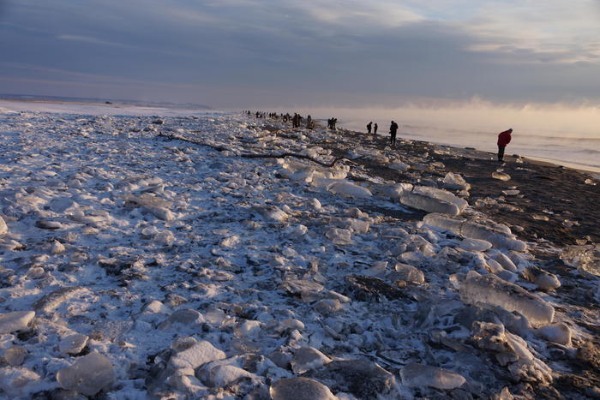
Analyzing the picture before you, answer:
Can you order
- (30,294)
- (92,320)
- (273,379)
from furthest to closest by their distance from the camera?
(30,294)
(92,320)
(273,379)

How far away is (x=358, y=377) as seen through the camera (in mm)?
2119

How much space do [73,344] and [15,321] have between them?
390 mm

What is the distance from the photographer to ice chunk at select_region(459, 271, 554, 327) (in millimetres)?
2826

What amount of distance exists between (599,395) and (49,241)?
12.7 feet

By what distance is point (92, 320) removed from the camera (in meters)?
2.47

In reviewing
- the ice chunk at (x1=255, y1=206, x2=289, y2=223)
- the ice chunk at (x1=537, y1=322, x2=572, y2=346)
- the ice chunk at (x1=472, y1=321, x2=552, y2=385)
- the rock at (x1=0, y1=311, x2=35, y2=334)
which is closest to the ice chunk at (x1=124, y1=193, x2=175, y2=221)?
the ice chunk at (x1=255, y1=206, x2=289, y2=223)

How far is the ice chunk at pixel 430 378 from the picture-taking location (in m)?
2.13

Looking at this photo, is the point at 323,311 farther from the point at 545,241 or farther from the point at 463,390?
the point at 545,241

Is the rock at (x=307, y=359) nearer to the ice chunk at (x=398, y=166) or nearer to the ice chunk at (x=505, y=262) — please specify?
the ice chunk at (x=505, y=262)

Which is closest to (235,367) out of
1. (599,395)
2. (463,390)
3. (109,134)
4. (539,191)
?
(463,390)

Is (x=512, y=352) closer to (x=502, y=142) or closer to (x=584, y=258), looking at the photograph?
(x=584, y=258)

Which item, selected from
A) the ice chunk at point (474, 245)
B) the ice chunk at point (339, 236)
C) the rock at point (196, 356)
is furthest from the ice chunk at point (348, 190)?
the rock at point (196, 356)

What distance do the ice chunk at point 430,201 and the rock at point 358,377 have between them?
3.86 m

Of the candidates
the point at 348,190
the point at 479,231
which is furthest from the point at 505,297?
the point at 348,190
